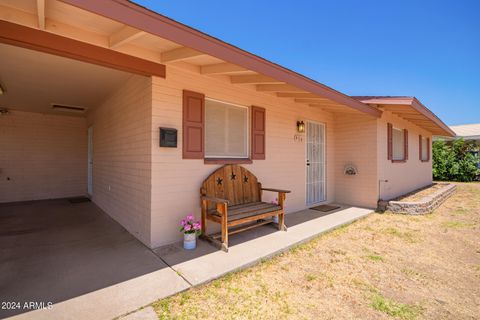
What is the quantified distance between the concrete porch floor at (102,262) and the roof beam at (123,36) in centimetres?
254

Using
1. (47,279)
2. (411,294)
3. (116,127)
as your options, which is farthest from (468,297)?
(116,127)

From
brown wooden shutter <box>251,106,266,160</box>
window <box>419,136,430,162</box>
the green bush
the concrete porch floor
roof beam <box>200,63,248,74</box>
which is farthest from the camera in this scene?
the green bush

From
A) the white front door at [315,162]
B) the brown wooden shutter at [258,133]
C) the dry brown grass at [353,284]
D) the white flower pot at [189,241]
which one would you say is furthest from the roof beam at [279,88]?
the white flower pot at [189,241]

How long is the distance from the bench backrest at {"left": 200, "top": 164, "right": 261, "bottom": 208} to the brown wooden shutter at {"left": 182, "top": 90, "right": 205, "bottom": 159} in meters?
0.44

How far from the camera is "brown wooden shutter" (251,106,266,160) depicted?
174 inches

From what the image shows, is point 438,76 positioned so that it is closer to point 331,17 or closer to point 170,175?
point 331,17

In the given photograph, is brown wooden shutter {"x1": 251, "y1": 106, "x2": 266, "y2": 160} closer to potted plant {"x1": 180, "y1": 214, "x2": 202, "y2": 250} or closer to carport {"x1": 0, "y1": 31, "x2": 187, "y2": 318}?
potted plant {"x1": 180, "y1": 214, "x2": 202, "y2": 250}

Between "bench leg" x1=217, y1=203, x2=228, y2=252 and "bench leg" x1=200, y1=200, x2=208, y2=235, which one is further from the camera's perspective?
"bench leg" x1=200, y1=200, x2=208, y2=235

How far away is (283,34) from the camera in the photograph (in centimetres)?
1026

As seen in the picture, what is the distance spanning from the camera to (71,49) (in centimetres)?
258

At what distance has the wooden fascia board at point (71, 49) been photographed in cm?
229

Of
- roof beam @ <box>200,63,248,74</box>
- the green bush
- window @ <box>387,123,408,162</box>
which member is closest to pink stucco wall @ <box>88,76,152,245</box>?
roof beam @ <box>200,63,248,74</box>

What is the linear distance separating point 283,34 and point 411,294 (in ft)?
34.5

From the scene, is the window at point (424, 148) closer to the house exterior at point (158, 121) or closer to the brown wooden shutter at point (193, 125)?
the house exterior at point (158, 121)
